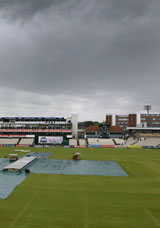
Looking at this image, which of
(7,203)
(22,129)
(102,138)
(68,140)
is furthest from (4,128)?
(7,203)

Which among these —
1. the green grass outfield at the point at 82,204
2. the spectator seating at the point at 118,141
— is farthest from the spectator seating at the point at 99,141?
the green grass outfield at the point at 82,204

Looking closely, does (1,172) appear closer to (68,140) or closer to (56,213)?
(56,213)

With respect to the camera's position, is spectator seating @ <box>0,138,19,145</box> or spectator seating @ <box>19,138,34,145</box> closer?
spectator seating @ <box>0,138,19,145</box>

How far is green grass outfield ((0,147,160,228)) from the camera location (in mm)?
16641

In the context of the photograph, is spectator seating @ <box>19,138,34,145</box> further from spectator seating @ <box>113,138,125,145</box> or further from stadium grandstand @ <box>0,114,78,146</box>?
spectator seating @ <box>113,138,125,145</box>

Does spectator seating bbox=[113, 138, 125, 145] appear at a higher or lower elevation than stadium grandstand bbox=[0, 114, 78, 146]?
lower

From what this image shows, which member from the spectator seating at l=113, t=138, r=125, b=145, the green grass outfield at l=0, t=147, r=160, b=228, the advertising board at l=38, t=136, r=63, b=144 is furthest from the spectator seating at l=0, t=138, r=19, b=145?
the green grass outfield at l=0, t=147, r=160, b=228

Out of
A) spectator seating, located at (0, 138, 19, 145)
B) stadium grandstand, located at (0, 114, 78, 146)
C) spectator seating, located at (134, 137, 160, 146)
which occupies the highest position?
stadium grandstand, located at (0, 114, 78, 146)

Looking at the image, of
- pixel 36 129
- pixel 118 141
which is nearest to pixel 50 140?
pixel 36 129

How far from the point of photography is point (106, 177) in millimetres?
33688

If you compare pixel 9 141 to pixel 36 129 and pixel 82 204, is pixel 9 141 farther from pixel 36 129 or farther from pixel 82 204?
pixel 82 204

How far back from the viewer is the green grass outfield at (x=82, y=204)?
16.6 metres

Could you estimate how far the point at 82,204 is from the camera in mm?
20719

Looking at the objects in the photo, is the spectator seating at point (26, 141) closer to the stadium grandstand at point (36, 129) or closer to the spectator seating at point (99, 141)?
the stadium grandstand at point (36, 129)
